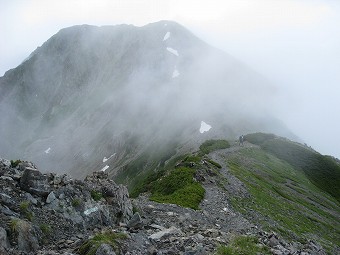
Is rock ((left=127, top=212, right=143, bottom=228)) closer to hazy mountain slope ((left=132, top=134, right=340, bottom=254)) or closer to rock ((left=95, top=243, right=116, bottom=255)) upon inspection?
rock ((left=95, top=243, right=116, bottom=255))

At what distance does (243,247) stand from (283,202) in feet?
132

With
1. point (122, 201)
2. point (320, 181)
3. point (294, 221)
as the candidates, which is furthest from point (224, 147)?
point (122, 201)

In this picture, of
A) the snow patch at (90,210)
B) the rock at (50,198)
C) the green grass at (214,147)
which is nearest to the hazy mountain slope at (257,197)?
the green grass at (214,147)

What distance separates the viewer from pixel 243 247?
1736 centimetres

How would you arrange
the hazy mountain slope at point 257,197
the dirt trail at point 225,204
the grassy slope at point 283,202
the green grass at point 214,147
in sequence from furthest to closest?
the green grass at point 214,147, the grassy slope at point 283,202, the hazy mountain slope at point 257,197, the dirt trail at point 225,204

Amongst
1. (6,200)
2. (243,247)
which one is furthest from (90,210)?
(243,247)

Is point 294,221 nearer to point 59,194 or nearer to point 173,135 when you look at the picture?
point 59,194

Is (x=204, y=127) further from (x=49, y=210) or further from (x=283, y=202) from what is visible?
(x=49, y=210)

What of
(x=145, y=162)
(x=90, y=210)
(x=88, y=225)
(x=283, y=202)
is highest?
(x=90, y=210)

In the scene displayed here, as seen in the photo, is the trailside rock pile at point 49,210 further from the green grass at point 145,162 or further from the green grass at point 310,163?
the green grass at point 145,162

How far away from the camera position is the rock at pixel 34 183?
1982 centimetres

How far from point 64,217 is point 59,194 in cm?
162

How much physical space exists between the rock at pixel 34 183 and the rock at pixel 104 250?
6.28 m

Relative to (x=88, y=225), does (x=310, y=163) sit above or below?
below
